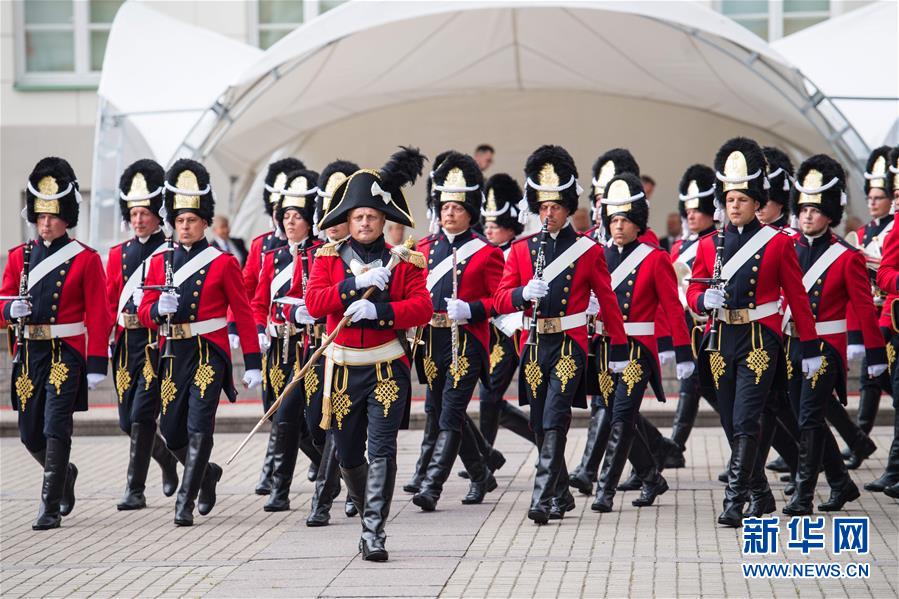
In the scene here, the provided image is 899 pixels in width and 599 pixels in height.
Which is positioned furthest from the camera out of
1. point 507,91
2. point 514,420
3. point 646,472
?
point 507,91

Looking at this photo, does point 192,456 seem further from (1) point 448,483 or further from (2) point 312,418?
(1) point 448,483

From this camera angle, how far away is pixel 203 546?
8.32 m

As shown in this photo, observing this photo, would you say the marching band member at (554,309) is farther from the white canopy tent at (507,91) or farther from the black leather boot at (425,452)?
the white canopy tent at (507,91)

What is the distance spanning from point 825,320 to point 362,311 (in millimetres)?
2929

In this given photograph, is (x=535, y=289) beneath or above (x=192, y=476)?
above

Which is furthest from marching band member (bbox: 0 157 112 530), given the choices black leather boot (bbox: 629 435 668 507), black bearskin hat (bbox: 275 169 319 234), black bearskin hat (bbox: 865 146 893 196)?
black bearskin hat (bbox: 865 146 893 196)

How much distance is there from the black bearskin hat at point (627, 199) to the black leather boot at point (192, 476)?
2.73 meters

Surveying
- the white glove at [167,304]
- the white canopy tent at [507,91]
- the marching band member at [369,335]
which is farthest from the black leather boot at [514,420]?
the white canopy tent at [507,91]

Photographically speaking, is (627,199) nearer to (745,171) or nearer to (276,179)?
(745,171)

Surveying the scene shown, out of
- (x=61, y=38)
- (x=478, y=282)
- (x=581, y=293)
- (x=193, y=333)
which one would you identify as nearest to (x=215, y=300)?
(x=193, y=333)

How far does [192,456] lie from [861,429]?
4.66m

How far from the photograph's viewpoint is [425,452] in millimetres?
9883

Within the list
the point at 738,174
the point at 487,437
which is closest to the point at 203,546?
the point at 487,437

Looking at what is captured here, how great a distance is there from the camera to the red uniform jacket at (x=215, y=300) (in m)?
9.24
